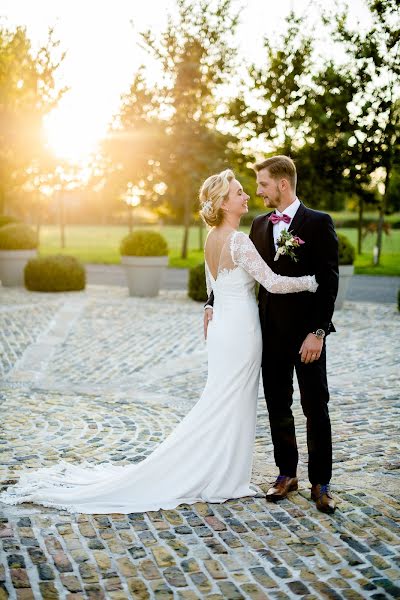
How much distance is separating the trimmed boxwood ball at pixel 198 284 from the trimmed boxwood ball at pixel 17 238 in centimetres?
582

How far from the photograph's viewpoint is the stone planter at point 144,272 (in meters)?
16.1

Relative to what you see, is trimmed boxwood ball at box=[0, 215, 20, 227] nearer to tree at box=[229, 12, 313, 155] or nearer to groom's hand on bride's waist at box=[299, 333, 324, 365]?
tree at box=[229, 12, 313, 155]

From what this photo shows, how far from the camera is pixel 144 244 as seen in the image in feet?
53.6

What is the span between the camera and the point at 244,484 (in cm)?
454

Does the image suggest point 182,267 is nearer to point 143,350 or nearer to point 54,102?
point 54,102

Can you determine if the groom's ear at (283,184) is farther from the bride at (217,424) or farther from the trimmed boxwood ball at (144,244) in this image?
the trimmed boxwood ball at (144,244)

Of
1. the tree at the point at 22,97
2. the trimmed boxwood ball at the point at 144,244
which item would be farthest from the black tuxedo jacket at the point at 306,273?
the tree at the point at 22,97

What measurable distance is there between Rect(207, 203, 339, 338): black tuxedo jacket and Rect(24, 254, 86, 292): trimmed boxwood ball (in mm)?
13135

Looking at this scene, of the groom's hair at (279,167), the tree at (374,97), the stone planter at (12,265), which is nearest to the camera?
the groom's hair at (279,167)

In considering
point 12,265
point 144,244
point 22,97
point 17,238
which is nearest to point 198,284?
point 144,244

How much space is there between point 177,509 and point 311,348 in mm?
1345

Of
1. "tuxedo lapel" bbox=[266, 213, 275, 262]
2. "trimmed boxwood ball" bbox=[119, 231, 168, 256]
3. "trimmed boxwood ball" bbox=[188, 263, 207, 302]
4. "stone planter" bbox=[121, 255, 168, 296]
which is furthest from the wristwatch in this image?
"trimmed boxwood ball" bbox=[119, 231, 168, 256]

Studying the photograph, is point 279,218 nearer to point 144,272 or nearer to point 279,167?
point 279,167

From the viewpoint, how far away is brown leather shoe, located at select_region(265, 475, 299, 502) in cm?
447
